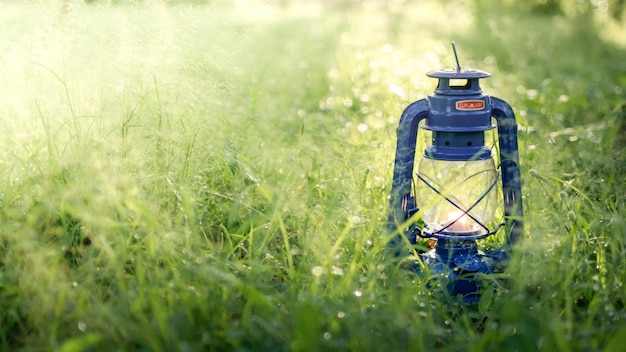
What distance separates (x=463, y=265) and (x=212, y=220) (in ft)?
3.20

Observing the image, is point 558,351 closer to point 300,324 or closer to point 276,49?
point 300,324

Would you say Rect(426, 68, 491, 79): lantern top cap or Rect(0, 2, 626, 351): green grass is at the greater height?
Rect(426, 68, 491, 79): lantern top cap

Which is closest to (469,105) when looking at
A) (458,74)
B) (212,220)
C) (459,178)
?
(458,74)

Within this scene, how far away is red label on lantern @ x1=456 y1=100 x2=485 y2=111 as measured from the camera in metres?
2.35

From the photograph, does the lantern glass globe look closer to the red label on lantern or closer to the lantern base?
the lantern base

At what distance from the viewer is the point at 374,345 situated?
1.81 meters

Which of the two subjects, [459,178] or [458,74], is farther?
[459,178]

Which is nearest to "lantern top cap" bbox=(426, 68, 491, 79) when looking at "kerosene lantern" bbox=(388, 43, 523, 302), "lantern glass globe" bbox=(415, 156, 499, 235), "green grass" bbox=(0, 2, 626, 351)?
"kerosene lantern" bbox=(388, 43, 523, 302)

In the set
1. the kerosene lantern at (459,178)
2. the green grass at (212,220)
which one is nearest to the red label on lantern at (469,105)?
the kerosene lantern at (459,178)

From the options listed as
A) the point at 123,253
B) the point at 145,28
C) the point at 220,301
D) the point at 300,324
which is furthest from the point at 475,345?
the point at 145,28

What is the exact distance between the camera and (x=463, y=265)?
244cm

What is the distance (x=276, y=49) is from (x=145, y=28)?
5.11 meters

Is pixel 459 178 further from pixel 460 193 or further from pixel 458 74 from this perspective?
pixel 458 74

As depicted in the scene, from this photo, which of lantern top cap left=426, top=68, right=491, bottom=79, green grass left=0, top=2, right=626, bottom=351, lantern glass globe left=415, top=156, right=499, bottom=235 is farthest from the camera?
lantern glass globe left=415, top=156, right=499, bottom=235
